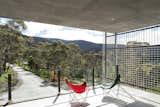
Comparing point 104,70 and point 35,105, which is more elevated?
point 104,70

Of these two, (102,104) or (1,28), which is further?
(1,28)

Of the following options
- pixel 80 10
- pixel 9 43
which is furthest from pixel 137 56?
pixel 9 43

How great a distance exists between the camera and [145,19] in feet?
13.8

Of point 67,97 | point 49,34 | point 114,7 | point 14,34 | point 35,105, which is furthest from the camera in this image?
point 49,34

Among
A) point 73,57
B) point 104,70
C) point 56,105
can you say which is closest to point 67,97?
point 56,105

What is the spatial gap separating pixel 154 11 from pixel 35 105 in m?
3.69

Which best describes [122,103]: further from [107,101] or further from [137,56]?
[137,56]

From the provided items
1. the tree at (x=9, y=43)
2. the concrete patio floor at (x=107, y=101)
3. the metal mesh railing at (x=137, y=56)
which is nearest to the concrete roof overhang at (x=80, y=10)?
the metal mesh railing at (x=137, y=56)

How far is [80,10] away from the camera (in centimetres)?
347

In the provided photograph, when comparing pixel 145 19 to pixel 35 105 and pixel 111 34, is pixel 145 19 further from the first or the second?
pixel 35 105

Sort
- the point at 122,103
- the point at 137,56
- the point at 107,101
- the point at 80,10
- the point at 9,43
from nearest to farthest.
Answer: the point at 80,10, the point at 122,103, the point at 107,101, the point at 137,56, the point at 9,43

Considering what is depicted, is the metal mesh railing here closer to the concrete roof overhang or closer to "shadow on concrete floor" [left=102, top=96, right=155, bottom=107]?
the concrete roof overhang

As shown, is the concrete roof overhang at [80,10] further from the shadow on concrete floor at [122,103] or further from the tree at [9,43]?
the tree at [9,43]

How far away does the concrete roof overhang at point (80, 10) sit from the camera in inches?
119
